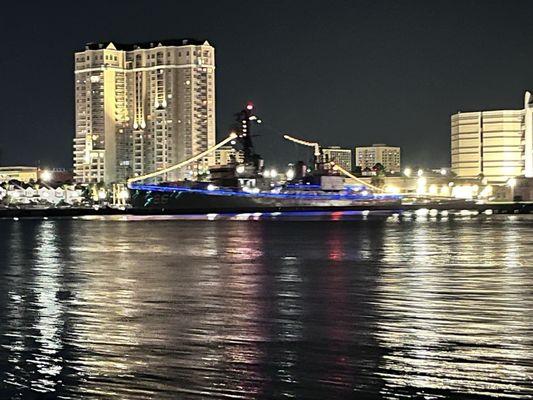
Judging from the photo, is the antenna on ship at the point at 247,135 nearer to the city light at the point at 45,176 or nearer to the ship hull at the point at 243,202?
the ship hull at the point at 243,202

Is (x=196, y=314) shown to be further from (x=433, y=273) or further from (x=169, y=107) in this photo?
(x=169, y=107)

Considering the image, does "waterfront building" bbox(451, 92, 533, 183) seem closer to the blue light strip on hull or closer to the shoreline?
the shoreline

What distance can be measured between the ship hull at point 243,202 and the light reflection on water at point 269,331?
278 feet

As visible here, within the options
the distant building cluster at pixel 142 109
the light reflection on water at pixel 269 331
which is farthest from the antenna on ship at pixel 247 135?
the light reflection on water at pixel 269 331

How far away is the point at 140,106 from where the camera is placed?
170625 mm

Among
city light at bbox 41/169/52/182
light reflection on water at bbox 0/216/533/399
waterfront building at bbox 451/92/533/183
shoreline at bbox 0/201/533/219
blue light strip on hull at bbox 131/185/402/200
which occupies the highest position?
waterfront building at bbox 451/92/533/183

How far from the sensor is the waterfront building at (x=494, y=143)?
130587 millimetres

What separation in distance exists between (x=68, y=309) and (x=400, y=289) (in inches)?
215

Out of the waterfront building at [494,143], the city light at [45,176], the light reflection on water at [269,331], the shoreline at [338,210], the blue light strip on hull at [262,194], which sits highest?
the waterfront building at [494,143]

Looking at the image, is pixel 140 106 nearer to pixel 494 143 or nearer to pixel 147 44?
pixel 147 44

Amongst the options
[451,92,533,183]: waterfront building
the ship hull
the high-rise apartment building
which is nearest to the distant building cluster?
the high-rise apartment building

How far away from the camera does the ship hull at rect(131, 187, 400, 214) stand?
344ft

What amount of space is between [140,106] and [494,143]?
71.1 metres

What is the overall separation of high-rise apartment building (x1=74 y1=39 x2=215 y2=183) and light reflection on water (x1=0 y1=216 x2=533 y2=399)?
14644 centimetres
